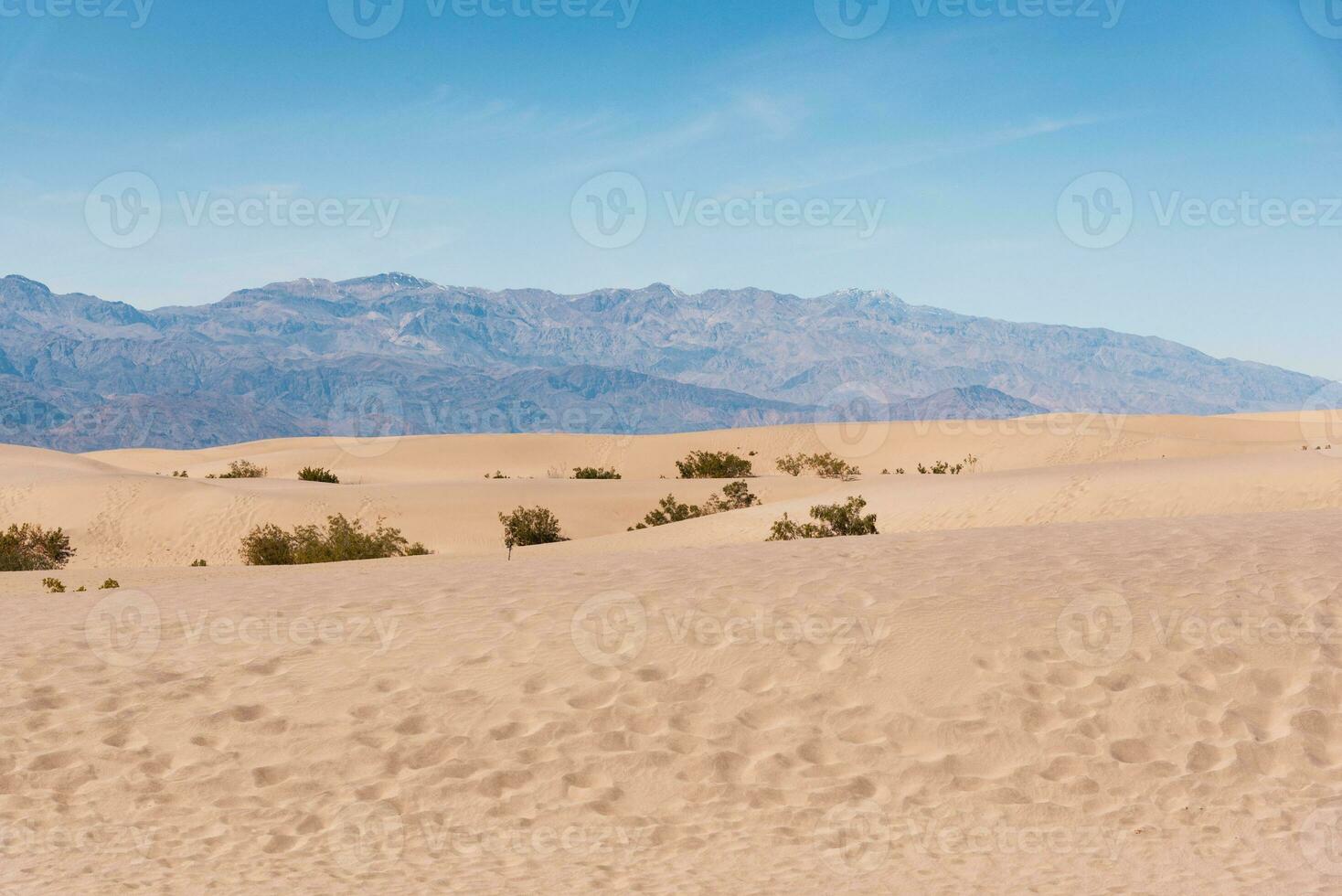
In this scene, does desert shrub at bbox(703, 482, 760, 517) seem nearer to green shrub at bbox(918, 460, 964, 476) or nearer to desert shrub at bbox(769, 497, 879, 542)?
green shrub at bbox(918, 460, 964, 476)

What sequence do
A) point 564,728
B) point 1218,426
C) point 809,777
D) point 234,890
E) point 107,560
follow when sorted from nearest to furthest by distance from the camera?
point 234,890
point 809,777
point 564,728
point 107,560
point 1218,426

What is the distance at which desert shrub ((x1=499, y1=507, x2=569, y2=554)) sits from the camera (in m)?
27.7

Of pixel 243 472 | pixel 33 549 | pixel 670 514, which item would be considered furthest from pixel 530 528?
pixel 243 472

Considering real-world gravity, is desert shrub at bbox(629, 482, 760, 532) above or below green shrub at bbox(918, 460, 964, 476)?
below

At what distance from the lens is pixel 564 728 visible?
7.33 meters

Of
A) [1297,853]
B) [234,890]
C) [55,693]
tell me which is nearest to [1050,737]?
[1297,853]

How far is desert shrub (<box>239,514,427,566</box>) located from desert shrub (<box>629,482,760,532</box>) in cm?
686

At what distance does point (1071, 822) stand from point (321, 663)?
18.6ft

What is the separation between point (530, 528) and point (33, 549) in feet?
39.2

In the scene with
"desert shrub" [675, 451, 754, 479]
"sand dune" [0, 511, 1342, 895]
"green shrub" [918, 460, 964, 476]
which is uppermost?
"desert shrub" [675, 451, 754, 479]

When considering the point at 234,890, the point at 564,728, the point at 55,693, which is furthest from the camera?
the point at 55,693

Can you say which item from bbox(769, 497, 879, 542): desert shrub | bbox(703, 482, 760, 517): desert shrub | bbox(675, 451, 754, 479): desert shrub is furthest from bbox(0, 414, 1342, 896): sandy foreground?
bbox(675, 451, 754, 479): desert shrub

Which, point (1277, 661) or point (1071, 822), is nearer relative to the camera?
point (1071, 822)

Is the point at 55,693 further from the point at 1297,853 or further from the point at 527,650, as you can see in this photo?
the point at 1297,853
